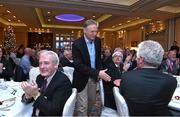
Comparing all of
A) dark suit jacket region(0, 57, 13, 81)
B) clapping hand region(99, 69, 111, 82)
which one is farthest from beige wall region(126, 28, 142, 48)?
clapping hand region(99, 69, 111, 82)

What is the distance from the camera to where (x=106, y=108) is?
3.03 m

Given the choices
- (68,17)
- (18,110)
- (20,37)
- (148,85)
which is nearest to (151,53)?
(148,85)

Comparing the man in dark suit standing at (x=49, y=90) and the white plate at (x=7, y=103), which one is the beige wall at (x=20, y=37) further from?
the man in dark suit standing at (x=49, y=90)

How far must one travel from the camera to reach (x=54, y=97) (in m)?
2.02

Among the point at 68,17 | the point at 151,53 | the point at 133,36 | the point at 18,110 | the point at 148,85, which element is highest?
the point at 68,17

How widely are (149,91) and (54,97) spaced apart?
71 centimetres

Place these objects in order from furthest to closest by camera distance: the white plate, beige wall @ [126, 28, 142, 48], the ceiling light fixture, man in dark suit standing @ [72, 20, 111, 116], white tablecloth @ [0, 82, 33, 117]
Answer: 1. beige wall @ [126, 28, 142, 48]
2. the ceiling light fixture
3. man in dark suit standing @ [72, 20, 111, 116]
4. the white plate
5. white tablecloth @ [0, 82, 33, 117]

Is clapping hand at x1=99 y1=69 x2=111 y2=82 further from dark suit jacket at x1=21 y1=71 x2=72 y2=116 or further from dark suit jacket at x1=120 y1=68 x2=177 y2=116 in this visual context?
dark suit jacket at x1=120 y1=68 x2=177 y2=116

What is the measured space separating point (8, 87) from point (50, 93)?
110 centimetres

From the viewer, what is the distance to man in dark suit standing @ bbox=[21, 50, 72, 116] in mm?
1976

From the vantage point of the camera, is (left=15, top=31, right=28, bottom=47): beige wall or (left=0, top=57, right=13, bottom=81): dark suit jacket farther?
(left=15, top=31, right=28, bottom=47): beige wall

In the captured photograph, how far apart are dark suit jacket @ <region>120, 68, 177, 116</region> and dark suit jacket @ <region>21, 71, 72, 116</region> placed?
0.50 m

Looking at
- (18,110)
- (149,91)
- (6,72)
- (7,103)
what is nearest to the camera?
(149,91)

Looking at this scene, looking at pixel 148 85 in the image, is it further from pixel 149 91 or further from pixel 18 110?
pixel 18 110
